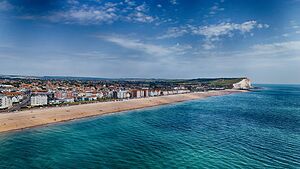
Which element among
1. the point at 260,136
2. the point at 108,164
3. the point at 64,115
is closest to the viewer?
the point at 108,164

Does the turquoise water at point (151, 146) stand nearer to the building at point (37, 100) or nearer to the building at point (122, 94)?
the building at point (37, 100)

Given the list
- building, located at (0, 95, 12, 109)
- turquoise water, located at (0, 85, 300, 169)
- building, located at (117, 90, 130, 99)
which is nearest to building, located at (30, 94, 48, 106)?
building, located at (0, 95, 12, 109)

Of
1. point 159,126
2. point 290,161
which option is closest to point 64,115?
point 159,126

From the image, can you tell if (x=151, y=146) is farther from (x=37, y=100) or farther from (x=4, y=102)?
(x=37, y=100)

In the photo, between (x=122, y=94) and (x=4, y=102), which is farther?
(x=122, y=94)

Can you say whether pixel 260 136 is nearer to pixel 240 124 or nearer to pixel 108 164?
pixel 240 124

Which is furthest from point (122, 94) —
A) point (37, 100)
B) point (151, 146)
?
point (151, 146)

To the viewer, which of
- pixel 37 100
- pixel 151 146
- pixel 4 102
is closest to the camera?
pixel 151 146

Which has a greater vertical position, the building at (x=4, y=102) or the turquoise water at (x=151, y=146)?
the building at (x=4, y=102)

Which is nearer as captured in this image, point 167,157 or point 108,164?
point 108,164

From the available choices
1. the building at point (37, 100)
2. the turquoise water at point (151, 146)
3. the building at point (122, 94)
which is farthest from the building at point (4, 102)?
the building at point (122, 94)

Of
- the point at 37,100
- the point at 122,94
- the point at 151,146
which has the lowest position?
the point at 151,146
